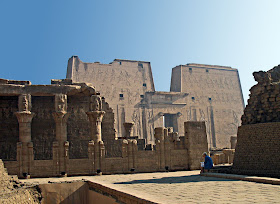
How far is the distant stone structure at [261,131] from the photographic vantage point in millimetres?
9359

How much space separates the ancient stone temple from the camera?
96.5 feet

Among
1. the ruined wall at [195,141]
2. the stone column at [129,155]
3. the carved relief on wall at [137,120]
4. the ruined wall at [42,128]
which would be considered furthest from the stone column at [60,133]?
the carved relief on wall at [137,120]

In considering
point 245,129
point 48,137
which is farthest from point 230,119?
point 245,129

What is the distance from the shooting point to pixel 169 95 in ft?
103

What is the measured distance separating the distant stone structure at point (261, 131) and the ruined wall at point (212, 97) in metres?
21.7

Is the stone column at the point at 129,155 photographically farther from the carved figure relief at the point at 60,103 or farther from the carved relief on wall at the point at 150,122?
the carved relief on wall at the point at 150,122

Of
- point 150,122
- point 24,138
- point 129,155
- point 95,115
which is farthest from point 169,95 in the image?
point 24,138

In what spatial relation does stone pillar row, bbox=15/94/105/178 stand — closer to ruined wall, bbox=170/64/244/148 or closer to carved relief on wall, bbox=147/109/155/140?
carved relief on wall, bbox=147/109/155/140

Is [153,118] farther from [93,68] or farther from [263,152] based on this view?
[263,152]

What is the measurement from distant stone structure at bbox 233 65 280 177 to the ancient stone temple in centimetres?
1853

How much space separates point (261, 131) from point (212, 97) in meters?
25.7

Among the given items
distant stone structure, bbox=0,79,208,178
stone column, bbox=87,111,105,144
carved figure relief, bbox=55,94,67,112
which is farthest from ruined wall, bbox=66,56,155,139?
carved figure relief, bbox=55,94,67,112

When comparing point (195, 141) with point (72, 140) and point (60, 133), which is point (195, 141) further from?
point (72, 140)

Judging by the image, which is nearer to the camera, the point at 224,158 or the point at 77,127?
the point at 77,127
